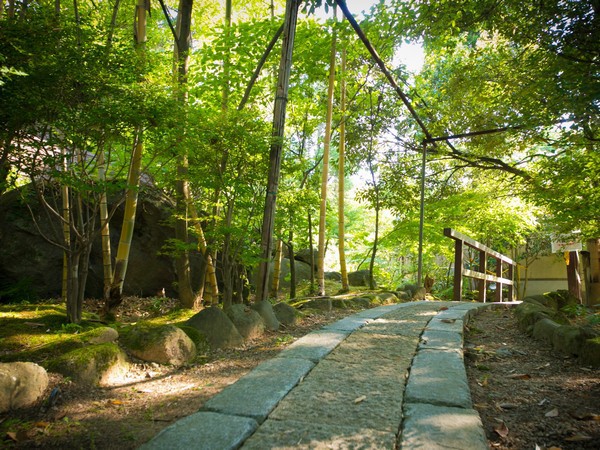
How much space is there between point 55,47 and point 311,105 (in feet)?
21.3

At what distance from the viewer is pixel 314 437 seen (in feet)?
5.10

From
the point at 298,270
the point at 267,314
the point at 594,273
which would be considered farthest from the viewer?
the point at 298,270

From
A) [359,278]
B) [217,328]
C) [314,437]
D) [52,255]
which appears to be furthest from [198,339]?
[359,278]

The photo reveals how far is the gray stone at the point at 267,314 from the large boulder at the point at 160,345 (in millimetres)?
1043

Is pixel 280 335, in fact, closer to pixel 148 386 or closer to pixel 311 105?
pixel 148 386

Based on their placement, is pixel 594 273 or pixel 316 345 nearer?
pixel 316 345

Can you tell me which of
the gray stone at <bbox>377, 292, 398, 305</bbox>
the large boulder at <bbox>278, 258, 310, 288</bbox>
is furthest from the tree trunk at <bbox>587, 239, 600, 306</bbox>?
the large boulder at <bbox>278, 258, 310, 288</bbox>

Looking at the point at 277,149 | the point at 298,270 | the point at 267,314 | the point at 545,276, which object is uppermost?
the point at 277,149

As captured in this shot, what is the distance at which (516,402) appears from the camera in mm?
2115

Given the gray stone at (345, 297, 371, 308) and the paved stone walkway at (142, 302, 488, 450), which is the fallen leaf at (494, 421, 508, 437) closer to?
the paved stone walkway at (142, 302, 488, 450)

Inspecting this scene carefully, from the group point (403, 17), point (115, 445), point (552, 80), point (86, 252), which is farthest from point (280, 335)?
point (403, 17)

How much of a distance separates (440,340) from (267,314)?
1.70 meters

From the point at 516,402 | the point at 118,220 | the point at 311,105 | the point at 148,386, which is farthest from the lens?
the point at 311,105

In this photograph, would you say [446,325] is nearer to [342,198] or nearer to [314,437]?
[314,437]
